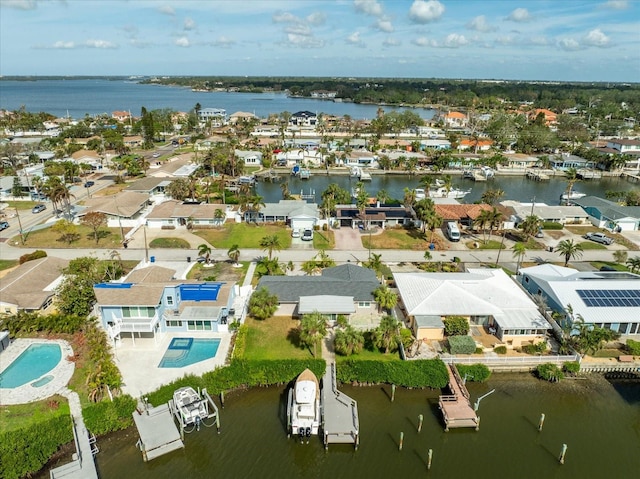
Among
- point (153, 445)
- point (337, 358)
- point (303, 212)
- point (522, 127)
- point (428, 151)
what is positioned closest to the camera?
point (153, 445)

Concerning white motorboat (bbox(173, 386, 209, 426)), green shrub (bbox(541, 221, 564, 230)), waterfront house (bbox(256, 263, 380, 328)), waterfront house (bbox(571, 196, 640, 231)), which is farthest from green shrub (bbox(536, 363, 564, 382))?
waterfront house (bbox(571, 196, 640, 231))

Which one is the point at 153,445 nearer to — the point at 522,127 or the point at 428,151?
the point at 428,151

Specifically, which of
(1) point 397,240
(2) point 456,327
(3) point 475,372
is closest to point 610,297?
(2) point 456,327

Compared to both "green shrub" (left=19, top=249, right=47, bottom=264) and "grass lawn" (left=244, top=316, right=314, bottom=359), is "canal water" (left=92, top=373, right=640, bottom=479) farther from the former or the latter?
"green shrub" (left=19, top=249, right=47, bottom=264)

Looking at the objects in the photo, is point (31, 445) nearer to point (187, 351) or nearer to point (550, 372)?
point (187, 351)

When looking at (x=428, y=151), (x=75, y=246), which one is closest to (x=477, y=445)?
(x=75, y=246)

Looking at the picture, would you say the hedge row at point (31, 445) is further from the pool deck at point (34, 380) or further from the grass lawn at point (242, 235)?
the grass lawn at point (242, 235)
